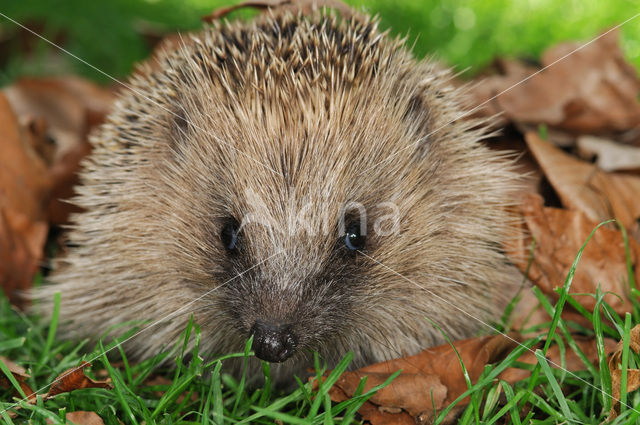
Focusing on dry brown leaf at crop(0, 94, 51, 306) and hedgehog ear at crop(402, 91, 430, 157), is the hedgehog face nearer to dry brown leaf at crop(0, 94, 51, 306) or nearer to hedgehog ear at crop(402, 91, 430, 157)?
hedgehog ear at crop(402, 91, 430, 157)

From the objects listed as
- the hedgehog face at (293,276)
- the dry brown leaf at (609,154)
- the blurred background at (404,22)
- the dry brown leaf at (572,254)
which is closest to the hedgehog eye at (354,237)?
the hedgehog face at (293,276)

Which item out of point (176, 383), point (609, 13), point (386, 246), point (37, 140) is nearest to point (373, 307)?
point (386, 246)

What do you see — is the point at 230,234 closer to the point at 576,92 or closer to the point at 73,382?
the point at 73,382

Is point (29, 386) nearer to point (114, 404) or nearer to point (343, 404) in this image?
point (114, 404)

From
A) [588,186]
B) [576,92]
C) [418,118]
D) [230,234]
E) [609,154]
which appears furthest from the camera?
[576,92]

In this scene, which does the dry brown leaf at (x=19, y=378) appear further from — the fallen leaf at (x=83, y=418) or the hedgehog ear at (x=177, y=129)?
the hedgehog ear at (x=177, y=129)

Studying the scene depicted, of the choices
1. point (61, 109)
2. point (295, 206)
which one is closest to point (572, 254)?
point (295, 206)
